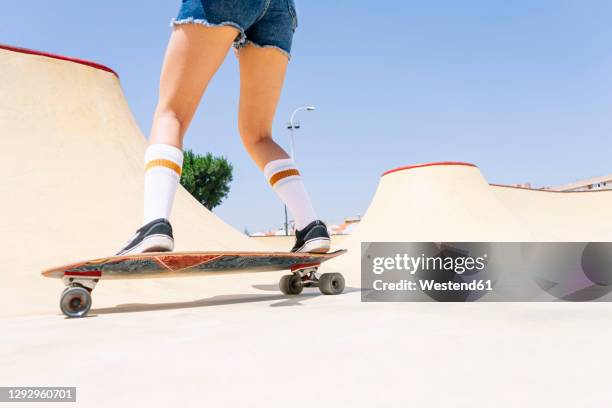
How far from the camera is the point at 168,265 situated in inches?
107

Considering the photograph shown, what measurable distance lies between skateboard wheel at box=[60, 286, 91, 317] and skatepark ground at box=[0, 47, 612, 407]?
0.09 metres

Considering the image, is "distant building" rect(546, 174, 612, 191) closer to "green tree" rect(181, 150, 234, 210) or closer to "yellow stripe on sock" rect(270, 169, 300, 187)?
"green tree" rect(181, 150, 234, 210)

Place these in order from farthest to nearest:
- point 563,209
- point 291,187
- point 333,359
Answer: point 563,209 < point 291,187 < point 333,359

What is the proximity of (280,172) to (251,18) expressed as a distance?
3.83ft

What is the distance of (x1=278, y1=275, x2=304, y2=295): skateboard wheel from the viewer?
3.79 metres

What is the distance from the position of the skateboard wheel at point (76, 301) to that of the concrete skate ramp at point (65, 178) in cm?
73

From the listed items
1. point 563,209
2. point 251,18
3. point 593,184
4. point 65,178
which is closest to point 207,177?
point 563,209

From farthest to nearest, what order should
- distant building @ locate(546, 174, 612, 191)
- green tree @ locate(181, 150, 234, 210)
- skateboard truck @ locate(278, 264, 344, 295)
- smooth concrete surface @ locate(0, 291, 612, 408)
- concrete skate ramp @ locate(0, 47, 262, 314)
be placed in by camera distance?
1. distant building @ locate(546, 174, 612, 191)
2. green tree @ locate(181, 150, 234, 210)
3. concrete skate ramp @ locate(0, 47, 262, 314)
4. skateboard truck @ locate(278, 264, 344, 295)
5. smooth concrete surface @ locate(0, 291, 612, 408)

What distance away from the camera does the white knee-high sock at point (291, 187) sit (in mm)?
3527

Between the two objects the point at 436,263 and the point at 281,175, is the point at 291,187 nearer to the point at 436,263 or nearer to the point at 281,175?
the point at 281,175

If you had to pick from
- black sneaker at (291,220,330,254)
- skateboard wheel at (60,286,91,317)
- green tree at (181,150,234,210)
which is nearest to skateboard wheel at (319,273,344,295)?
black sneaker at (291,220,330,254)

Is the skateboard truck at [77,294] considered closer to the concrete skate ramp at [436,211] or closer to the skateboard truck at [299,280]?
the skateboard truck at [299,280]

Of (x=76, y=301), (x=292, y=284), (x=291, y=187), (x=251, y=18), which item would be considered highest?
(x=251, y=18)

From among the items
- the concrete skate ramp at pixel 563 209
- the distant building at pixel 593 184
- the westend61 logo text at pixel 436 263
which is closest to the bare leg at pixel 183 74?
the westend61 logo text at pixel 436 263
